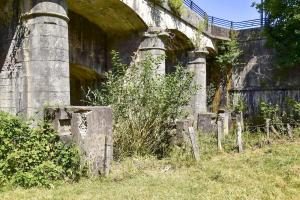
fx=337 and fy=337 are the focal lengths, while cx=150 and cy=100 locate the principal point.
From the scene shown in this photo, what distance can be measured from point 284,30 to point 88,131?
34.5 ft

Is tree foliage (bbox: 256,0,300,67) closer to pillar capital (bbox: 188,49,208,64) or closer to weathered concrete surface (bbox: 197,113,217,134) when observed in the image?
pillar capital (bbox: 188,49,208,64)

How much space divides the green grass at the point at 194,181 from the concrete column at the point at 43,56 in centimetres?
181

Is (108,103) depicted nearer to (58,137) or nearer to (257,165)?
(58,137)

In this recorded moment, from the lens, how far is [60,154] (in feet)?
18.2

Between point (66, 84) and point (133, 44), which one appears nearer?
point (66, 84)

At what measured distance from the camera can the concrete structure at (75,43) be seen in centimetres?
634

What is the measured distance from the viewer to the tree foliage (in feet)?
42.1

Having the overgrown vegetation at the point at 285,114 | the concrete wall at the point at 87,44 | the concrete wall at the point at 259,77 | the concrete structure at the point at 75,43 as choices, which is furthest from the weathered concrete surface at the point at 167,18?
the overgrown vegetation at the point at 285,114

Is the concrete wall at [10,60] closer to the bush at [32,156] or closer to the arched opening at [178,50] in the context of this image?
the bush at [32,156]

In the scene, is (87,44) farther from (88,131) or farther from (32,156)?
(32,156)

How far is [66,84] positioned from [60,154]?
159cm

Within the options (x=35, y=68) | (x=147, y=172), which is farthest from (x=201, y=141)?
(x=35, y=68)

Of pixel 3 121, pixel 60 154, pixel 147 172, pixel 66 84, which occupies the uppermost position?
pixel 66 84

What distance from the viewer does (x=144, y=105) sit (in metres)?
7.70
